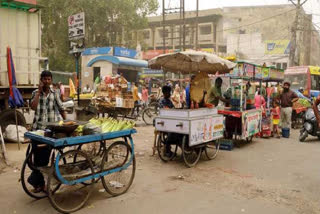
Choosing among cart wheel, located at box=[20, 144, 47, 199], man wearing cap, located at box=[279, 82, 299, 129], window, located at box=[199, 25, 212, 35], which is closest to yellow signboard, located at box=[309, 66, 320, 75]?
man wearing cap, located at box=[279, 82, 299, 129]

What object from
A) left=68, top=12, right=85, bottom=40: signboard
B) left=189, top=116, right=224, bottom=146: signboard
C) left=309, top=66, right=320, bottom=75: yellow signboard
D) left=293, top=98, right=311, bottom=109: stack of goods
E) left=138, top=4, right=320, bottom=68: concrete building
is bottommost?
left=189, top=116, right=224, bottom=146: signboard

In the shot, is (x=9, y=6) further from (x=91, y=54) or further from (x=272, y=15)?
(x=272, y=15)

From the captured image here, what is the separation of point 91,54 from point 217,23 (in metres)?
19.2

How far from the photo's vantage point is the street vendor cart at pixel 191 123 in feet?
19.8

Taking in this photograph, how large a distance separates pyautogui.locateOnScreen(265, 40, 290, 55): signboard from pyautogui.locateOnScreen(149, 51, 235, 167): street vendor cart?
2756 cm

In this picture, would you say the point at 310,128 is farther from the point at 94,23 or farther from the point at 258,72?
the point at 94,23

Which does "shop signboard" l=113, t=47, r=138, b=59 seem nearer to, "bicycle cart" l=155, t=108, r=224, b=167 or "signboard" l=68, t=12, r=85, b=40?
"signboard" l=68, t=12, r=85, b=40

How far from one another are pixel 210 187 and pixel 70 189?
2.29 meters

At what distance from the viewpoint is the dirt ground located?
13.4 ft

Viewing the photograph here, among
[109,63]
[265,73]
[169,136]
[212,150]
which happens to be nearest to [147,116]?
[265,73]

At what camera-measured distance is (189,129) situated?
19.4 feet

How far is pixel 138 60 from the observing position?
24781 millimetres

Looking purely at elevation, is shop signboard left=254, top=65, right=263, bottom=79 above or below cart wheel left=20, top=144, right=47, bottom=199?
above

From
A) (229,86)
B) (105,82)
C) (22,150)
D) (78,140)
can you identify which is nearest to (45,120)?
(78,140)
